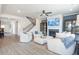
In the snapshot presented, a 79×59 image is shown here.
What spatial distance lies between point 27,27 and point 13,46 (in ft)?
1.69

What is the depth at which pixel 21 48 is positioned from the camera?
2.35m

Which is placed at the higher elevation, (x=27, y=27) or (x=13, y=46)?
(x=27, y=27)

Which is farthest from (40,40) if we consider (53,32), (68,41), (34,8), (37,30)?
(34,8)

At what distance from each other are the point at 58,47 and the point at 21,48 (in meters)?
0.80

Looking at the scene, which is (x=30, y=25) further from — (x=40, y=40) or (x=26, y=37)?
(x=40, y=40)

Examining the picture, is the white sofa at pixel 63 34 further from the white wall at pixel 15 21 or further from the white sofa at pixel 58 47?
the white wall at pixel 15 21

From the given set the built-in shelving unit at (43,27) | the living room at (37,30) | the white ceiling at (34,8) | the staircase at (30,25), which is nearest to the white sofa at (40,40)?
the living room at (37,30)

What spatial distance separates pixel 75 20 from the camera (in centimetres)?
221

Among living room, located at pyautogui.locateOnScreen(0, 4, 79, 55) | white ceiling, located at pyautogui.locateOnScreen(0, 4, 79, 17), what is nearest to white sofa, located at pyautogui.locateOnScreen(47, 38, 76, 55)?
living room, located at pyautogui.locateOnScreen(0, 4, 79, 55)

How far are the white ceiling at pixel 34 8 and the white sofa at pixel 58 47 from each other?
2.00 feet

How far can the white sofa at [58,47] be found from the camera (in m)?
2.29
